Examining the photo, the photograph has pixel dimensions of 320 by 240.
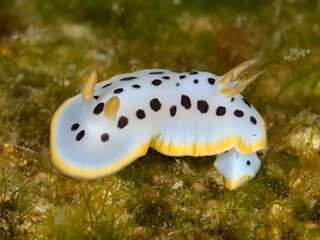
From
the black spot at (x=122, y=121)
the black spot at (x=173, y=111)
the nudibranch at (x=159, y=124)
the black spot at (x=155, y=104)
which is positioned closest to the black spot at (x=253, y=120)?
the nudibranch at (x=159, y=124)

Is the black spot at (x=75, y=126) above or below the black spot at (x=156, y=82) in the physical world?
below

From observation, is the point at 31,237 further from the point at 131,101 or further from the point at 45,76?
the point at 45,76

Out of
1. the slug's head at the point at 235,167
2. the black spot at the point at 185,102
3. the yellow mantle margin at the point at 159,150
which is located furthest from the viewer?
the slug's head at the point at 235,167

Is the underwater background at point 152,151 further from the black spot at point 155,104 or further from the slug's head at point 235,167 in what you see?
the black spot at point 155,104

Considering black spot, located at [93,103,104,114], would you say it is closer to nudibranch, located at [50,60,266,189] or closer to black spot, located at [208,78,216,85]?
nudibranch, located at [50,60,266,189]

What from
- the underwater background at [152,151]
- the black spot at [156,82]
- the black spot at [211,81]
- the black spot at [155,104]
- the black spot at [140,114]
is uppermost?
the black spot at [211,81]

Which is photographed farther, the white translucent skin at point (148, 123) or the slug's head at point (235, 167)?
the slug's head at point (235, 167)

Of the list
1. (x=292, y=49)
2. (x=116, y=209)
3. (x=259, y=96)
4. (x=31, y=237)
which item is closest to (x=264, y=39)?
(x=292, y=49)

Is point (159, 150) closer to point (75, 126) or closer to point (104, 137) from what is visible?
point (104, 137)
